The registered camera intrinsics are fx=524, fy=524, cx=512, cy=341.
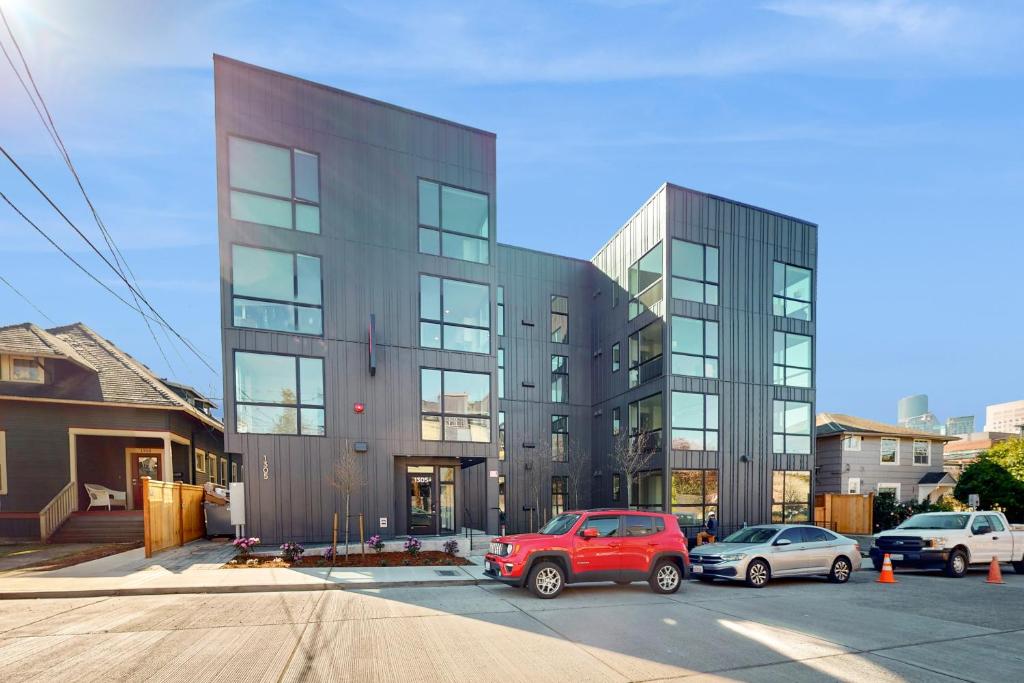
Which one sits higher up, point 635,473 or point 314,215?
point 314,215

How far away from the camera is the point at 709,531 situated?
60.9 ft

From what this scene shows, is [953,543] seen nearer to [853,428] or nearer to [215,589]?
[853,428]

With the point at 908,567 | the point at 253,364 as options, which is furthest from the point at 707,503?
the point at 253,364

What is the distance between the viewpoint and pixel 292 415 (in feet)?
49.3

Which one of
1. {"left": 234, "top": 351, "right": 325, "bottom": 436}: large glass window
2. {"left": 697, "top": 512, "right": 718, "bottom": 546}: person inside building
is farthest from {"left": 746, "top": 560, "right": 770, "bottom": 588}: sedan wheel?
{"left": 234, "top": 351, "right": 325, "bottom": 436}: large glass window

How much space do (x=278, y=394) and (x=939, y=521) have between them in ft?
59.8

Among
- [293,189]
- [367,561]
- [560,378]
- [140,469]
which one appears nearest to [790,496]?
[560,378]

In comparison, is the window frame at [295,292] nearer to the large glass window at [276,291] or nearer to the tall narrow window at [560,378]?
the large glass window at [276,291]

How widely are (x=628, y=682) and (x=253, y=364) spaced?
1306cm

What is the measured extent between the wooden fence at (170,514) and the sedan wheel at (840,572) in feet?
54.4

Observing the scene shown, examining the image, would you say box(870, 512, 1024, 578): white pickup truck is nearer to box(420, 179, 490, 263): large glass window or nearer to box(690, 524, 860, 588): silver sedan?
box(690, 524, 860, 588): silver sedan

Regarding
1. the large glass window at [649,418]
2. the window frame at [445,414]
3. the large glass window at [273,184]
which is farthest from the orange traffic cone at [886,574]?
the large glass window at [273,184]

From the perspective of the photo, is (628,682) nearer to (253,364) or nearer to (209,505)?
(253,364)

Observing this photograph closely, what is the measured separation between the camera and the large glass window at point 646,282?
69.0ft
